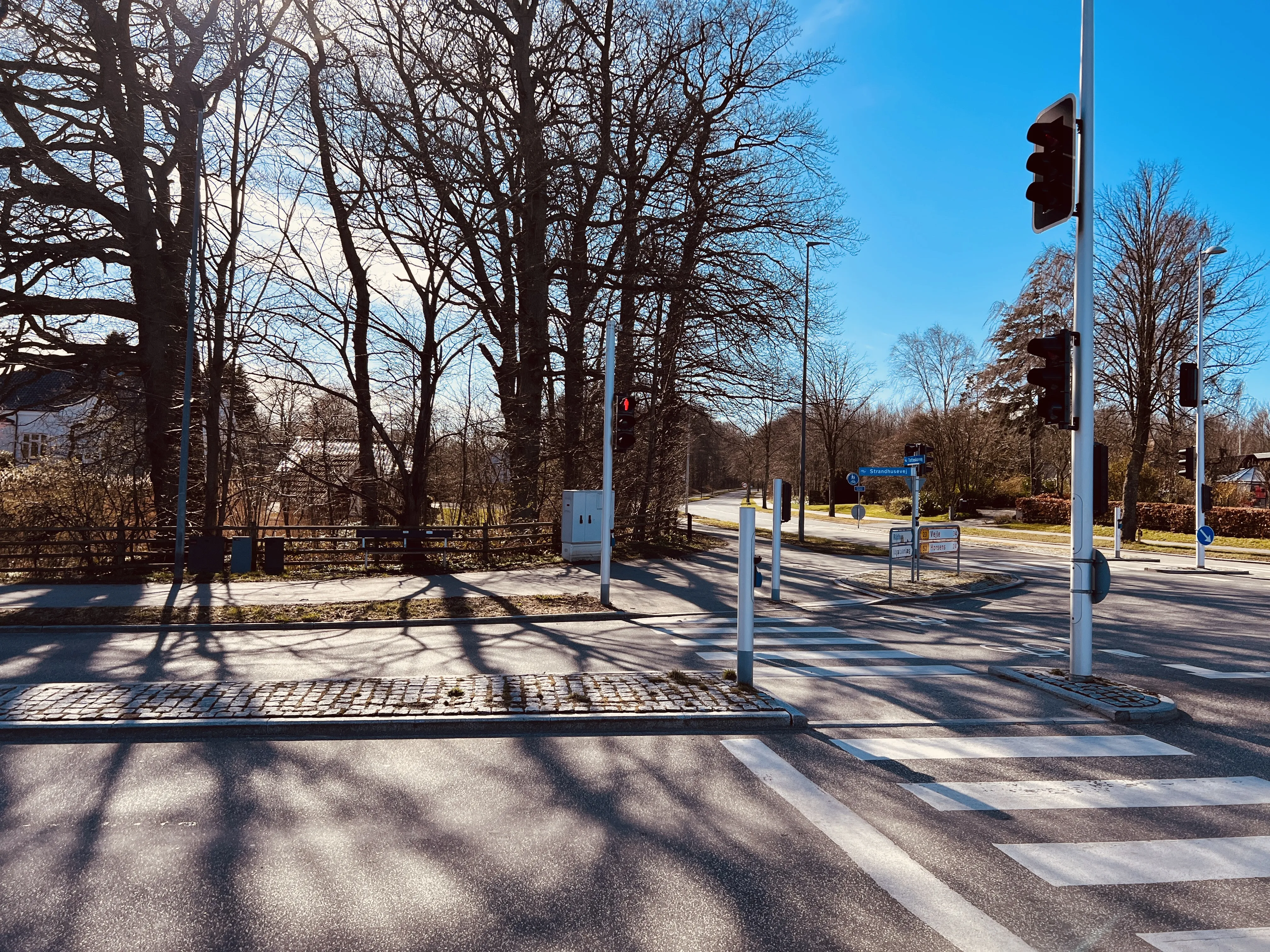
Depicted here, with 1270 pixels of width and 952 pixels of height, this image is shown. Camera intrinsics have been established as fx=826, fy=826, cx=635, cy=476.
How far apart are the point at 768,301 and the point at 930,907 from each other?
19.8 m

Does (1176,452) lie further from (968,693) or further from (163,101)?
(163,101)

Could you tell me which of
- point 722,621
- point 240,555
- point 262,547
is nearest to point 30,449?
point 262,547

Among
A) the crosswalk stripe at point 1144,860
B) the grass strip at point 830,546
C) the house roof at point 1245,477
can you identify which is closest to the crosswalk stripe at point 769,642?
the crosswalk stripe at point 1144,860

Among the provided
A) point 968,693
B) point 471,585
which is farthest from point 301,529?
point 968,693

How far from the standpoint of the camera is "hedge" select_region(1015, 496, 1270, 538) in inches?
1302

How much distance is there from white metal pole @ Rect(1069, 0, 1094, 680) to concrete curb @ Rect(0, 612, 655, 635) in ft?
21.0

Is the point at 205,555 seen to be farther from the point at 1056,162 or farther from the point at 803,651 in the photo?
the point at 1056,162

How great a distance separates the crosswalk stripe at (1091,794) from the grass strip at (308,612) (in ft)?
26.6

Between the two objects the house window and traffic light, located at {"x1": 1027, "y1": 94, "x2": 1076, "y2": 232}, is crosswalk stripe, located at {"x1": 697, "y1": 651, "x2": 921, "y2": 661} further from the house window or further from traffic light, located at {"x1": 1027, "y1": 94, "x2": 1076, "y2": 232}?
the house window

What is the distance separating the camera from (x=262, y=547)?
63.3 feet

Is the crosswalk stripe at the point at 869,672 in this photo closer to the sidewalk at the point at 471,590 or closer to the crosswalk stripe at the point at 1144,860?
the crosswalk stripe at the point at 1144,860

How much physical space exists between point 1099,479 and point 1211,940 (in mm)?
5130

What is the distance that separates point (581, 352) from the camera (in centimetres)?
2241

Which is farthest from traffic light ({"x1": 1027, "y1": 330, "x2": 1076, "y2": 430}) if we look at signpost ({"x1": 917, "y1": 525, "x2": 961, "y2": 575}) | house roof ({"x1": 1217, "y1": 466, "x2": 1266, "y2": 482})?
house roof ({"x1": 1217, "y1": 466, "x2": 1266, "y2": 482})
